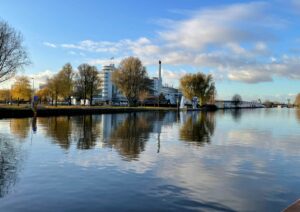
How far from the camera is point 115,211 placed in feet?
35.1

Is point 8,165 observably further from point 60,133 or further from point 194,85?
point 194,85

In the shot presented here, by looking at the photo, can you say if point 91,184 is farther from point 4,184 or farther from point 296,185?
point 296,185

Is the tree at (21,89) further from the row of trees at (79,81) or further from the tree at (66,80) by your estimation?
the tree at (66,80)

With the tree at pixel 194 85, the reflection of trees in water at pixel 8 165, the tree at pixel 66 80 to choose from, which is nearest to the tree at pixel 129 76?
the tree at pixel 66 80

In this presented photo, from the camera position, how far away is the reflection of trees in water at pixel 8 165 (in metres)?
13.4

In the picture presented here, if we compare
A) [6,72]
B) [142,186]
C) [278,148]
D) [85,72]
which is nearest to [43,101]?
[85,72]

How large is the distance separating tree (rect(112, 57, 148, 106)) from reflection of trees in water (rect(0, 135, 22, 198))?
323 feet

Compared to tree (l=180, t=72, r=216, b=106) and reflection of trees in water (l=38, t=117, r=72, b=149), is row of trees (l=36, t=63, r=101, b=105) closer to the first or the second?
tree (l=180, t=72, r=216, b=106)

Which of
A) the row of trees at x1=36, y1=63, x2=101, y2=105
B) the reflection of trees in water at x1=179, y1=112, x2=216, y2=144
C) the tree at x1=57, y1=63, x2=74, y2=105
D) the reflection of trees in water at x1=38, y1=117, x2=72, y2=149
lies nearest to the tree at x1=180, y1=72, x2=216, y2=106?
the row of trees at x1=36, y1=63, x2=101, y2=105

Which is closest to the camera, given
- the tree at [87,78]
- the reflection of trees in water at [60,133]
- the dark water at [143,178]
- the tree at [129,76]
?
the dark water at [143,178]

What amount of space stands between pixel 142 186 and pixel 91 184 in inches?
74.9

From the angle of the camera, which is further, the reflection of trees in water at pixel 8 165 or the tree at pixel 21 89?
the tree at pixel 21 89

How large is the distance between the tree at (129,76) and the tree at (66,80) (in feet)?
67.4

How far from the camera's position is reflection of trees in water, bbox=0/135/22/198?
1340 cm
